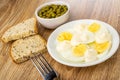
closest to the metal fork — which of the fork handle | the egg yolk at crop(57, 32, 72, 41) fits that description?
the fork handle

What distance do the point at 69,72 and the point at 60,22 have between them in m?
0.37

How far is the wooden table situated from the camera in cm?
102

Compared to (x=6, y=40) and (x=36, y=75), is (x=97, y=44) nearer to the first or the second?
(x=36, y=75)

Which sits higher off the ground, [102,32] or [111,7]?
[102,32]

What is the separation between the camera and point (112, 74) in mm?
988

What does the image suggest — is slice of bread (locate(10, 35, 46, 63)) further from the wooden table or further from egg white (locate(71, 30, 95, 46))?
egg white (locate(71, 30, 95, 46))

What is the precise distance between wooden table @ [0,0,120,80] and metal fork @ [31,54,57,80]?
0.02 metres

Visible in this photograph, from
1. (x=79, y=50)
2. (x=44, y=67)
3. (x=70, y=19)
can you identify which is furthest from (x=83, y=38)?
(x=70, y=19)

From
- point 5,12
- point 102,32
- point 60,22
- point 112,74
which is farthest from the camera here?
point 5,12

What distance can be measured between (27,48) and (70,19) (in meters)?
0.34

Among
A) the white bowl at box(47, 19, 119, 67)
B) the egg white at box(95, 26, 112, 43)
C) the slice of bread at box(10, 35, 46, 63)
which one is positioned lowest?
the slice of bread at box(10, 35, 46, 63)

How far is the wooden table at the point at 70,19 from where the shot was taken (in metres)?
1.02

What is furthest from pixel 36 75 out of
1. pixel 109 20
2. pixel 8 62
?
pixel 109 20

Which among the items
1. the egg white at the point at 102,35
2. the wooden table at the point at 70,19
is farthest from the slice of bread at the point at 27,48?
the egg white at the point at 102,35
